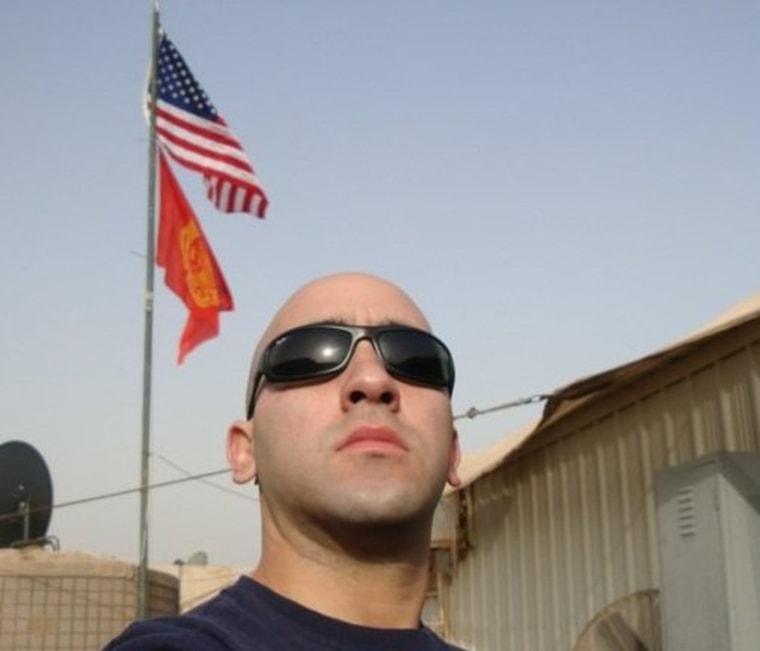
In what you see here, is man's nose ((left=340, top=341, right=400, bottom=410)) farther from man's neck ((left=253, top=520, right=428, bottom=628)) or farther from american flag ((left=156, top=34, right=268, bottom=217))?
american flag ((left=156, top=34, right=268, bottom=217))

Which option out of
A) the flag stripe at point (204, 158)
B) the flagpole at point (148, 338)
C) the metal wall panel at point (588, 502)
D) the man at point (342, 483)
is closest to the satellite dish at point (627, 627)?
the metal wall panel at point (588, 502)

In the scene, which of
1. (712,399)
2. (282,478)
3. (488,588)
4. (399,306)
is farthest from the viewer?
(488,588)

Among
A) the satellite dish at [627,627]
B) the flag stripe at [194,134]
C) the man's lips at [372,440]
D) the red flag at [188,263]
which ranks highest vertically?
the flag stripe at [194,134]

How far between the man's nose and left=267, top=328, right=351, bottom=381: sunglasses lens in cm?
3

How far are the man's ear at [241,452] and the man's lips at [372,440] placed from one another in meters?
0.32

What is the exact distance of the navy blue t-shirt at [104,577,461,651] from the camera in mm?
1417

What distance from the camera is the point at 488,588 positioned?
7.89 meters

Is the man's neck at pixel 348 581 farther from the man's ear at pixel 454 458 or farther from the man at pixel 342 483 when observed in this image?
the man's ear at pixel 454 458

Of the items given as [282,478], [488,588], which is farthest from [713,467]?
[488,588]

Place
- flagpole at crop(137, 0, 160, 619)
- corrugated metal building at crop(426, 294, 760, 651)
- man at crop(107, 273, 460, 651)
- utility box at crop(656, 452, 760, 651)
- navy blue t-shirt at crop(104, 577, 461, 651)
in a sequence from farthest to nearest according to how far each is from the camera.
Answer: flagpole at crop(137, 0, 160, 619) < corrugated metal building at crop(426, 294, 760, 651) < utility box at crop(656, 452, 760, 651) < man at crop(107, 273, 460, 651) < navy blue t-shirt at crop(104, 577, 461, 651)

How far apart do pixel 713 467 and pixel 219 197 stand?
6.94 meters

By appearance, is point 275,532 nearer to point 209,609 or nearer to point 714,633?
point 209,609

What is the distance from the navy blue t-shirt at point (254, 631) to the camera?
4.65 ft

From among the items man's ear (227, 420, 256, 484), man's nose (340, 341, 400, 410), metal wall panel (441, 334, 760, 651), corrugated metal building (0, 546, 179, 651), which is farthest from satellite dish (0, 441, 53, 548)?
man's nose (340, 341, 400, 410)
